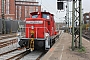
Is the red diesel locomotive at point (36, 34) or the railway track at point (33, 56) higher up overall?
the red diesel locomotive at point (36, 34)

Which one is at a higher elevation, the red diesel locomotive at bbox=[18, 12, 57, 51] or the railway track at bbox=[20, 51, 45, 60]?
the red diesel locomotive at bbox=[18, 12, 57, 51]

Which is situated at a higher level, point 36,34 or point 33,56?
point 36,34

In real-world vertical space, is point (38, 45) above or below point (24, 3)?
below

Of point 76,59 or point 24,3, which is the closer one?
point 76,59

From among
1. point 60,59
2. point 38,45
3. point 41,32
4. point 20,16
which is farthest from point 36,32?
point 20,16

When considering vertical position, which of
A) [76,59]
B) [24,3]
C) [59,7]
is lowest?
[76,59]

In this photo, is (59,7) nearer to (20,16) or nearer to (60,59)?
(60,59)

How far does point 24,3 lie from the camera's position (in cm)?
9075

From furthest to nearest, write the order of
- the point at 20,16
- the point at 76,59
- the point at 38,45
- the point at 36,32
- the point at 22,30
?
the point at 20,16 → the point at 22,30 → the point at 36,32 → the point at 38,45 → the point at 76,59

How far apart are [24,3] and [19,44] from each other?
80446 mm

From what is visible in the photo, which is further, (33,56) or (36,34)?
(36,34)

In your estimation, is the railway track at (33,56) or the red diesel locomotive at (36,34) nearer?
the railway track at (33,56)

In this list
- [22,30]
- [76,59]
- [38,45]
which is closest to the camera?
[76,59]

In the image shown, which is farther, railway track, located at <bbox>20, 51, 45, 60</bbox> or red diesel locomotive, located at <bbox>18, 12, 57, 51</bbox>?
red diesel locomotive, located at <bbox>18, 12, 57, 51</bbox>
